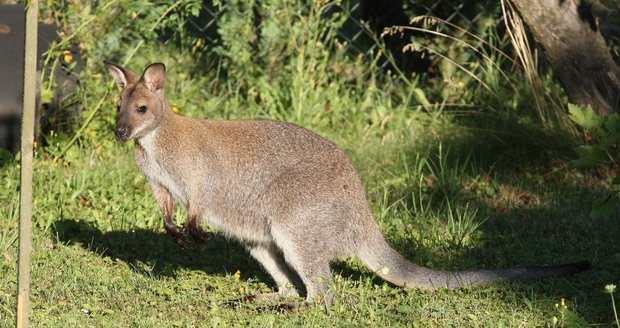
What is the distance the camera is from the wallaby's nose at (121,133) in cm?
457

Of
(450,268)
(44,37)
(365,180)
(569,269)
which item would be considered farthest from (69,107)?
(569,269)

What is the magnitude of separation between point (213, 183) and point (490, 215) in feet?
6.67

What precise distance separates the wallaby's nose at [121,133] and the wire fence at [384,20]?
2898 mm

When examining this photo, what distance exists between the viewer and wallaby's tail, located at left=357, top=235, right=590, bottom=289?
4613 millimetres

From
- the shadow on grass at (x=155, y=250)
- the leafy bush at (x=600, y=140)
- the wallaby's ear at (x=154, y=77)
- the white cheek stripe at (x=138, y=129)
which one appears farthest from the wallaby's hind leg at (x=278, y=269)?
the leafy bush at (x=600, y=140)

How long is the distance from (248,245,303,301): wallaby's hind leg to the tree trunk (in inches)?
98.1

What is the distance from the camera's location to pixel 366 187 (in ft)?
20.7

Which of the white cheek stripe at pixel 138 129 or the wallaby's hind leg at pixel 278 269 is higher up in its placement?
the white cheek stripe at pixel 138 129

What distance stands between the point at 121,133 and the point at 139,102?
0.20 metres

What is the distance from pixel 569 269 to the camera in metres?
4.59

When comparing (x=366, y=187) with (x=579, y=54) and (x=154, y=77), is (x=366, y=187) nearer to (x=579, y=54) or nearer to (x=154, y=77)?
(x=579, y=54)

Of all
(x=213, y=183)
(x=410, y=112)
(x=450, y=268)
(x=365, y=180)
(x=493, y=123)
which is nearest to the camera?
(x=213, y=183)

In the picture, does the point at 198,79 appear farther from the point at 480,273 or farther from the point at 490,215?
the point at 480,273

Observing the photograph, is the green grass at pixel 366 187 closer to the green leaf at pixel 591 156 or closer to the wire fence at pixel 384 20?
the wire fence at pixel 384 20
